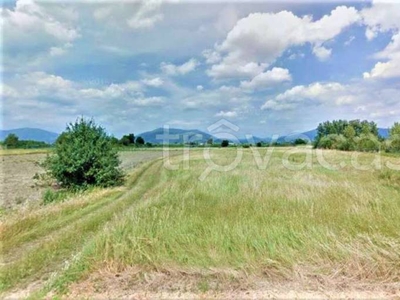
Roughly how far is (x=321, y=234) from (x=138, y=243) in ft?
10.8

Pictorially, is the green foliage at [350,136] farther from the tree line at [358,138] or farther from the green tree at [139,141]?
the green tree at [139,141]

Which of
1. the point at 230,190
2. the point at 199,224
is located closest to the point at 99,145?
the point at 230,190

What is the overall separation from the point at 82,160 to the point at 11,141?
8684 centimetres

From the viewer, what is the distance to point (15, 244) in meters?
5.95

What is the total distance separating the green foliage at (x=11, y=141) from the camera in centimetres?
8281

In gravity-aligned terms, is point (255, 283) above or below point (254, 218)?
below

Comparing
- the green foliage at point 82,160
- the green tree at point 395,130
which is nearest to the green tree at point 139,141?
the green tree at point 395,130

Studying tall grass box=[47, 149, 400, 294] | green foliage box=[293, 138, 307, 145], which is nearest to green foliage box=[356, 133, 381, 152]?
green foliage box=[293, 138, 307, 145]

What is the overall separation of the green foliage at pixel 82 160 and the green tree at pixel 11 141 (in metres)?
81.7

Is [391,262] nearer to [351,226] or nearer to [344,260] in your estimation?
[344,260]

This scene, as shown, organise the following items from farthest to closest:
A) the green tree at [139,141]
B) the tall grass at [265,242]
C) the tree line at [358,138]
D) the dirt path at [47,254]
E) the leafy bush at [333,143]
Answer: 1. the green tree at [139,141]
2. the leafy bush at [333,143]
3. the tree line at [358,138]
4. the tall grass at [265,242]
5. the dirt path at [47,254]

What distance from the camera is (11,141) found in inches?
3359

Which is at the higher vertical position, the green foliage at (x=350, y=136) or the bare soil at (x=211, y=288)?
the green foliage at (x=350, y=136)

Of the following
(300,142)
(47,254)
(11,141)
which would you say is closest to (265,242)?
(47,254)
